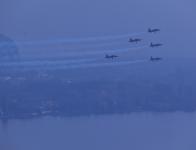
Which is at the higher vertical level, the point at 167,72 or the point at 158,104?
the point at 167,72

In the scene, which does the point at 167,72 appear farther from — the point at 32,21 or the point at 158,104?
the point at 32,21

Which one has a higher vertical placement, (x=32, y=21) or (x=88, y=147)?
(x=32, y=21)

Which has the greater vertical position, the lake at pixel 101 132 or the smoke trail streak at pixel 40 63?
the smoke trail streak at pixel 40 63

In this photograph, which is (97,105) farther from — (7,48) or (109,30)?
(7,48)

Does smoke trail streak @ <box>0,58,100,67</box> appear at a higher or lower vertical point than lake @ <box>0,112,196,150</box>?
higher

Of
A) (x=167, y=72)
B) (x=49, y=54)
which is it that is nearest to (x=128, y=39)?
(x=167, y=72)

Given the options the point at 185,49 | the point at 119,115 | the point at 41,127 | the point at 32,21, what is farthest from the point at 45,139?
the point at 185,49

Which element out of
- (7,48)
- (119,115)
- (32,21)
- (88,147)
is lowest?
(88,147)

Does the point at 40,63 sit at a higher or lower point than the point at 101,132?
higher

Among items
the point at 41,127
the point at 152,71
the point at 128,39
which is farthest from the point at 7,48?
the point at 152,71
